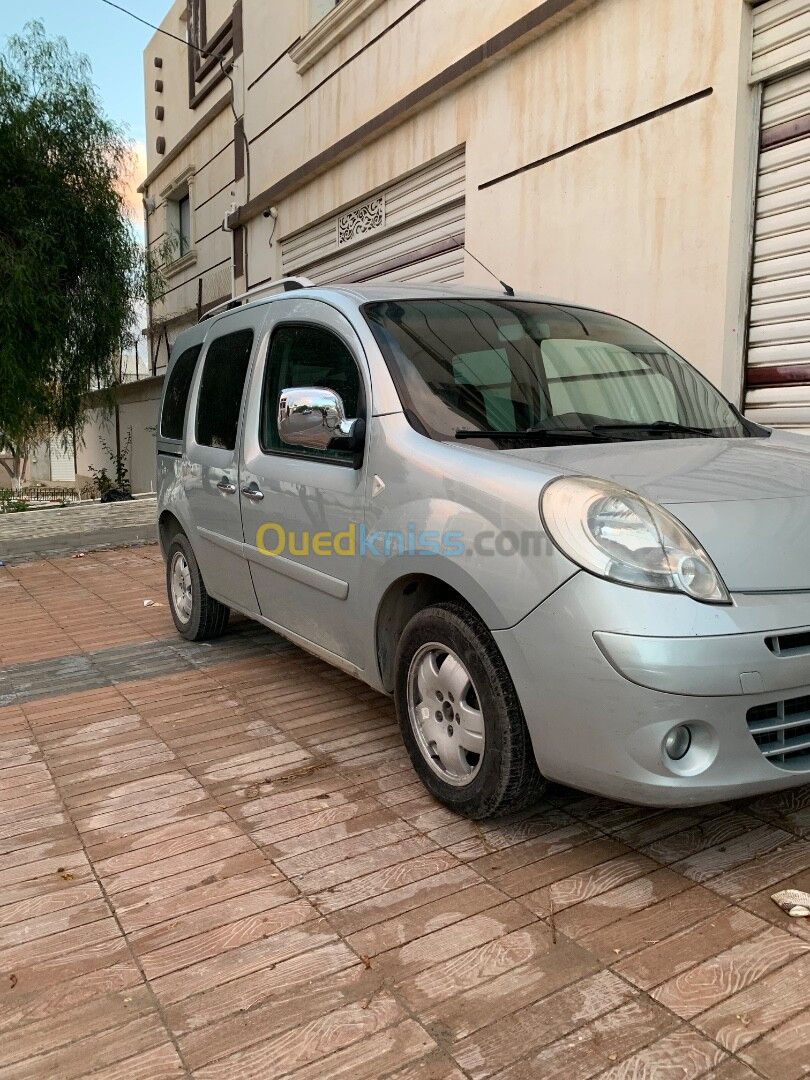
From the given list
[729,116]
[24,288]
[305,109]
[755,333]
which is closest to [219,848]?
[755,333]

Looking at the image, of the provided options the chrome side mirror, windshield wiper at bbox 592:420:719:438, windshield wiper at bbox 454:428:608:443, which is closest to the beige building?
windshield wiper at bbox 592:420:719:438

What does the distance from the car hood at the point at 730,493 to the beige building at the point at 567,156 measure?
9.04 ft

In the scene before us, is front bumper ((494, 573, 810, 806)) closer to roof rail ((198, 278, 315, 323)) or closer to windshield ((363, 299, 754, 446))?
windshield ((363, 299, 754, 446))

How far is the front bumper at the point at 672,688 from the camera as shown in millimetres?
2143

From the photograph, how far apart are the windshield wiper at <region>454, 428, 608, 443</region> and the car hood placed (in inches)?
3.4

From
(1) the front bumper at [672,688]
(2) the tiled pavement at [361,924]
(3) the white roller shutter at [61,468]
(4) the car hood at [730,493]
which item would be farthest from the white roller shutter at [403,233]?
(3) the white roller shutter at [61,468]

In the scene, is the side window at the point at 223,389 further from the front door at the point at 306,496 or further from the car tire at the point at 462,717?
the car tire at the point at 462,717

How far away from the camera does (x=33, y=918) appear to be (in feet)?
7.84

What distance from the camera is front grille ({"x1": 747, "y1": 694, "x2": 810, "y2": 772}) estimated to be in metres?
2.24

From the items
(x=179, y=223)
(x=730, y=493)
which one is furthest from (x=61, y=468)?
(x=730, y=493)

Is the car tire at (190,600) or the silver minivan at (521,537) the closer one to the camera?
the silver minivan at (521,537)

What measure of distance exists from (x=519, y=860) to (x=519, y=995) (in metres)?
0.61

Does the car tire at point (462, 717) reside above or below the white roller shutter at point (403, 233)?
below

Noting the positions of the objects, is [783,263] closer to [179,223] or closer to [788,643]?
[788,643]
